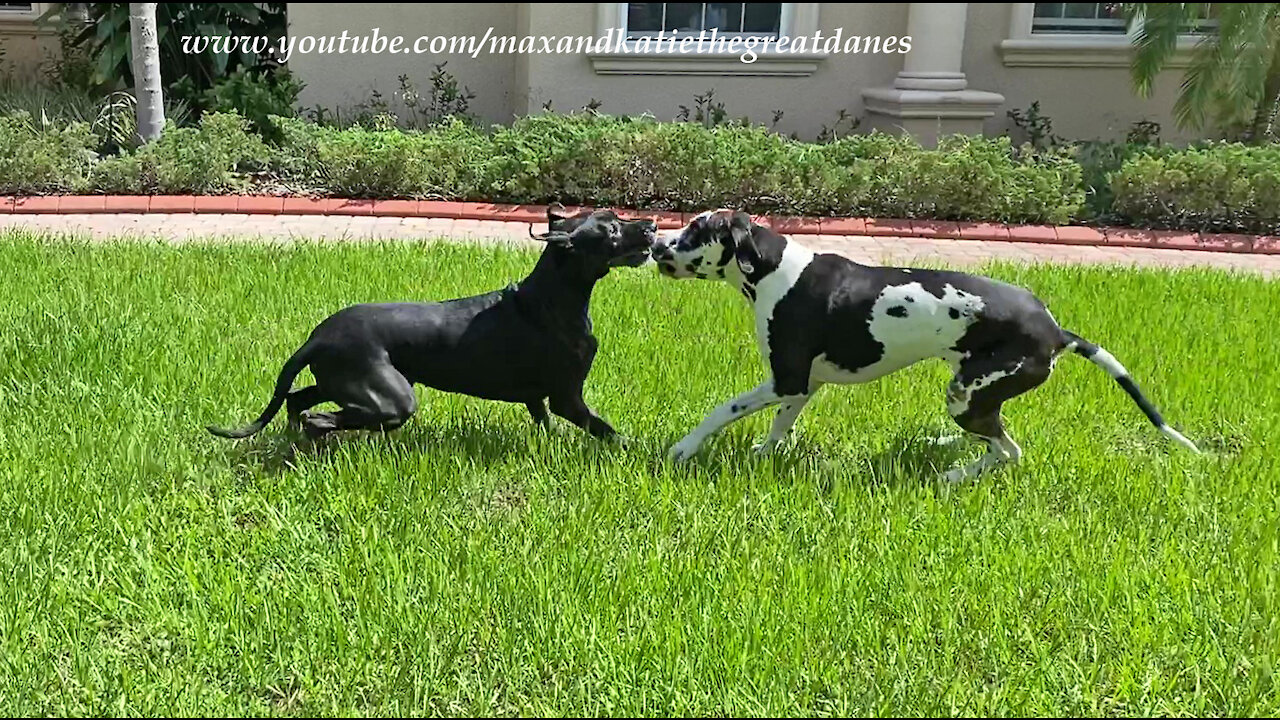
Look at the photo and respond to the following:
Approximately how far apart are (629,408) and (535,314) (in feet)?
3.12

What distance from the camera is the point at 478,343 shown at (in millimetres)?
3428

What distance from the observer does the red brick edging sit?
331 inches

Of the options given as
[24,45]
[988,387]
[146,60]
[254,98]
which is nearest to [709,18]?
[254,98]

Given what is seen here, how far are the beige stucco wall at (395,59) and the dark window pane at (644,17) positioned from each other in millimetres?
1310

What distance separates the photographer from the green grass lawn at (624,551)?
8.46 ft

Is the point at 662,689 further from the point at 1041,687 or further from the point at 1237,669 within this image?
the point at 1237,669

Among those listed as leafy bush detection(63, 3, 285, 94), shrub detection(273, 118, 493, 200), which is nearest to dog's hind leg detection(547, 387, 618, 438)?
shrub detection(273, 118, 493, 200)

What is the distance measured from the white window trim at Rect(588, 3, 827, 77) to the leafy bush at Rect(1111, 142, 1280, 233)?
12.4 ft

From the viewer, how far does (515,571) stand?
3.00 meters

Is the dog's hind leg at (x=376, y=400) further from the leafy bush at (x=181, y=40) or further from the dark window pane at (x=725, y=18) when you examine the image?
the dark window pane at (x=725, y=18)

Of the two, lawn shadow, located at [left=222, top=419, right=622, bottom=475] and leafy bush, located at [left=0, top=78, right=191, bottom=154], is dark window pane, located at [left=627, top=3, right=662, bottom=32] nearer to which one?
leafy bush, located at [left=0, top=78, right=191, bottom=154]

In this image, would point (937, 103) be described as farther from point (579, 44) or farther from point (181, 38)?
point (181, 38)

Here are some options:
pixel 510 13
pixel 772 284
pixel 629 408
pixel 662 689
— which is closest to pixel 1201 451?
pixel 772 284

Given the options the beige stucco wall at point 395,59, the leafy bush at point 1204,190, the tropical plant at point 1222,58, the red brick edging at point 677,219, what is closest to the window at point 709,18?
the beige stucco wall at point 395,59
